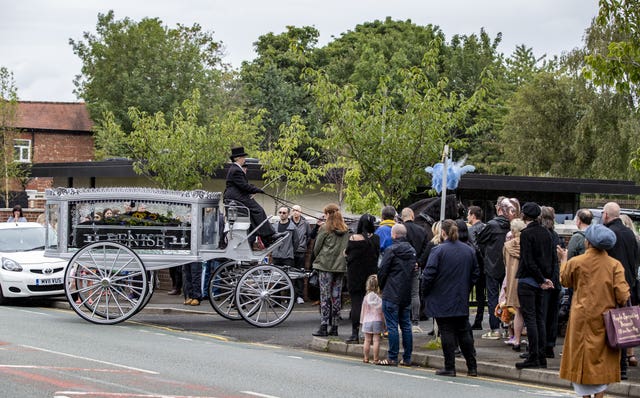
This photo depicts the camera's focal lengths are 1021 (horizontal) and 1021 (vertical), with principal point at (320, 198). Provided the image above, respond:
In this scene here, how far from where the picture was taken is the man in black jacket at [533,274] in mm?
12531

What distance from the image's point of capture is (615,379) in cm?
945

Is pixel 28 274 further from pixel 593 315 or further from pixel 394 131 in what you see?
pixel 593 315

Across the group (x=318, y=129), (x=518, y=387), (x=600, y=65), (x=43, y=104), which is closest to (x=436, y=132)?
(x=600, y=65)

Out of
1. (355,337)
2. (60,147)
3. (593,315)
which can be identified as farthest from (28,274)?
(60,147)

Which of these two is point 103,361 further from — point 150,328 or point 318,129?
point 318,129

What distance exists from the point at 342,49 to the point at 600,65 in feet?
171

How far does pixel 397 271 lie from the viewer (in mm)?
13422

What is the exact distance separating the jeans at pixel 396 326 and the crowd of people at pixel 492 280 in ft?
0.04

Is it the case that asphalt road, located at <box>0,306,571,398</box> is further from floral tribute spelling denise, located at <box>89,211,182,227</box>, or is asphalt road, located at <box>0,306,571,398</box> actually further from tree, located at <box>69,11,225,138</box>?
tree, located at <box>69,11,225,138</box>

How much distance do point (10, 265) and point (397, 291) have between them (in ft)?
33.1

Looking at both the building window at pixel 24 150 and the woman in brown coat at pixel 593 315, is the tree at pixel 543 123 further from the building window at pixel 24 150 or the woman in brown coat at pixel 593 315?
the woman in brown coat at pixel 593 315

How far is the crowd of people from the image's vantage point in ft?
31.5

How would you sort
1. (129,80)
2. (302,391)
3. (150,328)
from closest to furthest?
1. (302,391)
2. (150,328)
3. (129,80)

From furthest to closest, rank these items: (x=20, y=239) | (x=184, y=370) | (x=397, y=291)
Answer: (x=20, y=239) → (x=397, y=291) → (x=184, y=370)
